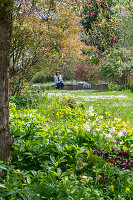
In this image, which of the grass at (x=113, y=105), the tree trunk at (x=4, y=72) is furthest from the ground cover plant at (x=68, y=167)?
the grass at (x=113, y=105)

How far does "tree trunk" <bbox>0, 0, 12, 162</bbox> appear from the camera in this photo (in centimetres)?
246

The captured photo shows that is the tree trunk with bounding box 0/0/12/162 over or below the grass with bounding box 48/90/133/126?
over

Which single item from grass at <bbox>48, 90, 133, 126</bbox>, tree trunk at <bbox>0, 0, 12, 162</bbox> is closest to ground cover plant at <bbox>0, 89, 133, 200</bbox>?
tree trunk at <bbox>0, 0, 12, 162</bbox>

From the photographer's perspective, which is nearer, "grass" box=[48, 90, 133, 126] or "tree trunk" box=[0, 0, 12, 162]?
"tree trunk" box=[0, 0, 12, 162]

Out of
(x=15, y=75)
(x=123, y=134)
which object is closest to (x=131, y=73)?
(x=15, y=75)

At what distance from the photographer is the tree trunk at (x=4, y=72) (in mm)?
2459

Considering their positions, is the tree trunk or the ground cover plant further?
the tree trunk

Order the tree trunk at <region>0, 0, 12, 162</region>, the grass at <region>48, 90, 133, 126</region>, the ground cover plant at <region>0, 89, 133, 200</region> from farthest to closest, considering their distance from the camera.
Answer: the grass at <region>48, 90, 133, 126</region> < the tree trunk at <region>0, 0, 12, 162</region> < the ground cover plant at <region>0, 89, 133, 200</region>

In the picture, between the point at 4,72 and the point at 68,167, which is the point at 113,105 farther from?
the point at 4,72

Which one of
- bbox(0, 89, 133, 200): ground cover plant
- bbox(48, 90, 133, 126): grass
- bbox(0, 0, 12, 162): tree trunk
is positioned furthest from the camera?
bbox(48, 90, 133, 126): grass

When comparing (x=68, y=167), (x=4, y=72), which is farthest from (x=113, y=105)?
(x=4, y=72)

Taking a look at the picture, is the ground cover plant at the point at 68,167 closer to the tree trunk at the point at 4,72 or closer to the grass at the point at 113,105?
the tree trunk at the point at 4,72

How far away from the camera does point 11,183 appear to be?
6.91 feet

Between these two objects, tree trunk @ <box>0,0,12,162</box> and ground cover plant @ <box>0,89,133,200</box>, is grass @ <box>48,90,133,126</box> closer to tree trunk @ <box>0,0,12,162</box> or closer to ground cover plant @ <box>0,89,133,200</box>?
ground cover plant @ <box>0,89,133,200</box>
